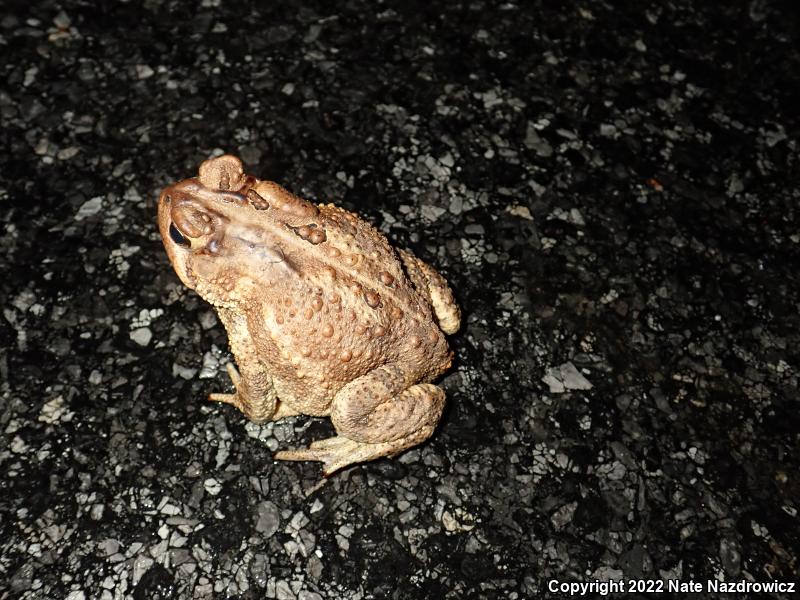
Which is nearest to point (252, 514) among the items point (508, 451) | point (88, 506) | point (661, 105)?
point (88, 506)

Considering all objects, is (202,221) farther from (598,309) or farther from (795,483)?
(795,483)

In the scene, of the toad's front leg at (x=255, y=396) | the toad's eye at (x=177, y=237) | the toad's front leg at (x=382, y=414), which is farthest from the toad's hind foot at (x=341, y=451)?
the toad's eye at (x=177, y=237)

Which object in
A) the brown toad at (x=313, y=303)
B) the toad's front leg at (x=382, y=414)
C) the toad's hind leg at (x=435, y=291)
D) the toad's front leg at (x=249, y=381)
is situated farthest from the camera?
the toad's hind leg at (x=435, y=291)

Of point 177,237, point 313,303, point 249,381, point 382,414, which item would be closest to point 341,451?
point 382,414

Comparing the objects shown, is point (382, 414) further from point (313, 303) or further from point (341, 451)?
point (313, 303)

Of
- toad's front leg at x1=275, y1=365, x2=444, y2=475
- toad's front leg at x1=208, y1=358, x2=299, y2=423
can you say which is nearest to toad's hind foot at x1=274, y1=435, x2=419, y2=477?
toad's front leg at x1=275, y1=365, x2=444, y2=475

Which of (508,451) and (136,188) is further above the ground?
(136,188)

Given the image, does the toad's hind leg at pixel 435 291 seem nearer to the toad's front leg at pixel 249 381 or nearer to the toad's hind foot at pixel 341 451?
the toad's hind foot at pixel 341 451
